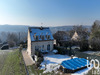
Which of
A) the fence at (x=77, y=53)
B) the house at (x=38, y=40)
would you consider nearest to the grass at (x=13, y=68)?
the house at (x=38, y=40)

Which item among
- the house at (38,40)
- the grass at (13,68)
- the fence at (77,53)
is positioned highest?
the house at (38,40)

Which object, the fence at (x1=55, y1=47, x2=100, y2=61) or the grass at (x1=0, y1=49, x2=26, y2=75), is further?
the fence at (x1=55, y1=47, x2=100, y2=61)

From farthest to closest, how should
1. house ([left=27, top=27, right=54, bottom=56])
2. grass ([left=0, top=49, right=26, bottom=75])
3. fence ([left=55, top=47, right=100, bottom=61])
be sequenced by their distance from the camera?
house ([left=27, top=27, right=54, bottom=56]) < fence ([left=55, top=47, right=100, bottom=61]) < grass ([left=0, top=49, right=26, bottom=75])

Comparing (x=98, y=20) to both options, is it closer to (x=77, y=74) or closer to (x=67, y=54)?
(x=67, y=54)

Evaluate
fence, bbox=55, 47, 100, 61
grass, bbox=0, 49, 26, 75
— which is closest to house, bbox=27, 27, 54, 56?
fence, bbox=55, 47, 100, 61

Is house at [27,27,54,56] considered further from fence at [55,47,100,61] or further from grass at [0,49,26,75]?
grass at [0,49,26,75]

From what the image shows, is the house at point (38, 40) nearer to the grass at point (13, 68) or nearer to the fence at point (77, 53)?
the fence at point (77, 53)

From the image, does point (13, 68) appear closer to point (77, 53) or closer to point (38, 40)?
point (38, 40)

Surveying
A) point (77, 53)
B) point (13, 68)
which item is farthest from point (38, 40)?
point (77, 53)
